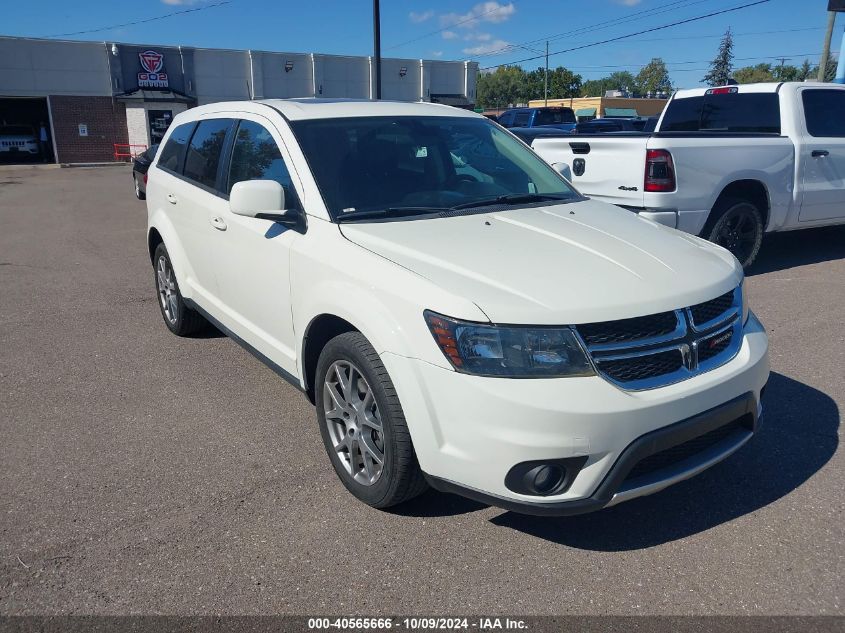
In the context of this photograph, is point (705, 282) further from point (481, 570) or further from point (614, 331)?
point (481, 570)

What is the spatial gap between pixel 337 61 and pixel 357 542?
131 ft

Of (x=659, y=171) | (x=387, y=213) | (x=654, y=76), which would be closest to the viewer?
(x=387, y=213)

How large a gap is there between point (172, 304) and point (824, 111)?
23.6 feet

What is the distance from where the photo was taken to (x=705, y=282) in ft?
9.89

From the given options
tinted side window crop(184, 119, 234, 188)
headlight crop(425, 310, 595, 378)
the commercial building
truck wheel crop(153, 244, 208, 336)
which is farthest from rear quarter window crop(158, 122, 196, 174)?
the commercial building

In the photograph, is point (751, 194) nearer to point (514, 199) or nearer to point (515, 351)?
point (514, 199)

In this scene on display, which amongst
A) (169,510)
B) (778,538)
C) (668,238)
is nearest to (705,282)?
(668,238)

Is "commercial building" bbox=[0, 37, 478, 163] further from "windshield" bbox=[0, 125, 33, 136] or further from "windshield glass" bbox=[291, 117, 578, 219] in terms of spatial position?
"windshield glass" bbox=[291, 117, 578, 219]

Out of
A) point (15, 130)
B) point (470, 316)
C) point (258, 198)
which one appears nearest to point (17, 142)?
point (15, 130)

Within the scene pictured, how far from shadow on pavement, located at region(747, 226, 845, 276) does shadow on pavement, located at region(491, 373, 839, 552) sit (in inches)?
166

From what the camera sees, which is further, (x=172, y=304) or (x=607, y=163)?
(x=607, y=163)

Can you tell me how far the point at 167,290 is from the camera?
18.9ft

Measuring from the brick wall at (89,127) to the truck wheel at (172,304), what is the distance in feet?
109

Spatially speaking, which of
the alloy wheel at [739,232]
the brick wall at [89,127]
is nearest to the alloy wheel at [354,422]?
the alloy wheel at [739,232]
